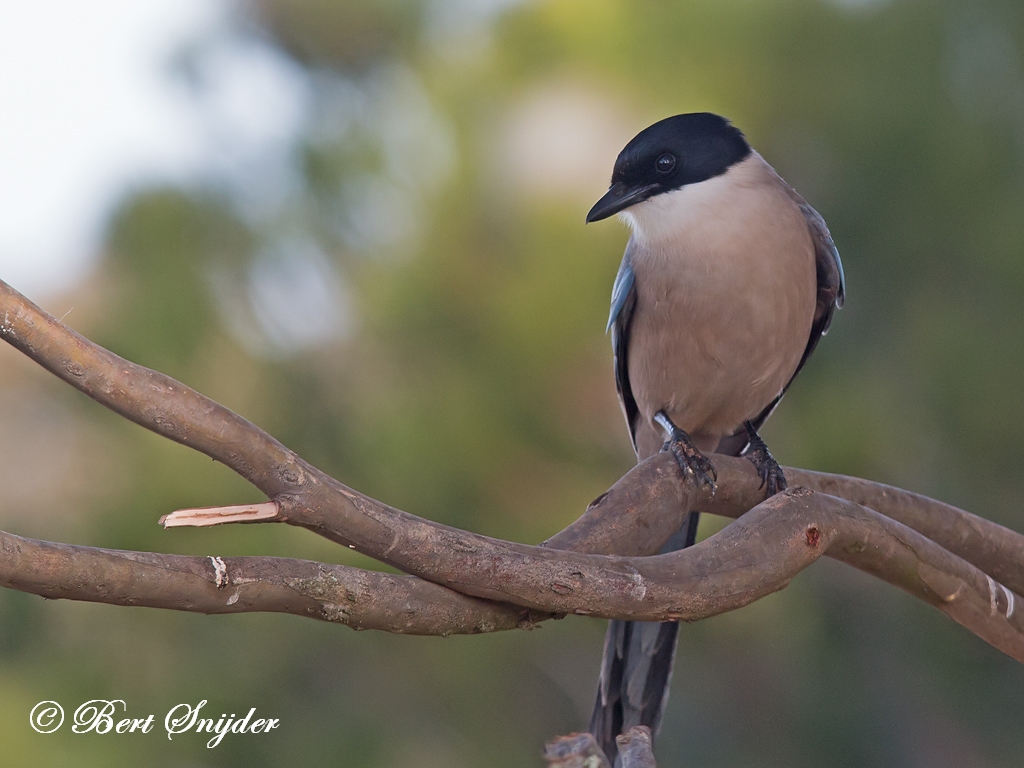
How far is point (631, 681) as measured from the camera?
2.24 meters

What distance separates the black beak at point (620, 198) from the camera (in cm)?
266

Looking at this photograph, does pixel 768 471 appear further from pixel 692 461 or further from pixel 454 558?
pixel 454 558

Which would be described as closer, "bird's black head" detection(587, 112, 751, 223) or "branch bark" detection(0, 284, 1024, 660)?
"branch bark" detection(0, 284, 1024, 660)

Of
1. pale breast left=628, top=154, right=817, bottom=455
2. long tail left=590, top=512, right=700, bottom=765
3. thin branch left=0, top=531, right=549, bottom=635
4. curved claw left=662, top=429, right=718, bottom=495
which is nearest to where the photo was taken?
thin branch left=0, top=531, right=549, bottom=635

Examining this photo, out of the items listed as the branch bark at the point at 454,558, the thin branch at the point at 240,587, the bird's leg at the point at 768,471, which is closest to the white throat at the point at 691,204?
the bird's leg at the point at 768,471

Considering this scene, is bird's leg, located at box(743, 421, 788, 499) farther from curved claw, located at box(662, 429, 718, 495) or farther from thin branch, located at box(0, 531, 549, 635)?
thin branch, located at box(0, 531, 549, 635)

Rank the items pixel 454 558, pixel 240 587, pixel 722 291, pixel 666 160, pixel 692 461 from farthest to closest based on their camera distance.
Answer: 1. pixel 666 160
2. pixel 722 291
3. pixel 692 461
4. pixel 454 558
5. pixel 240 587

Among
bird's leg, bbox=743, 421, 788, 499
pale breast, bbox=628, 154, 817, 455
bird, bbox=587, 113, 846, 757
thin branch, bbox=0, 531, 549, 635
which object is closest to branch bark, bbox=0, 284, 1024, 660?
thin branch, bbox=0, 531, 549, 635

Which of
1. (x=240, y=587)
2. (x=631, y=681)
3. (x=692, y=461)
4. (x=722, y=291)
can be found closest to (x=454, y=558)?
(x=240, y=587)

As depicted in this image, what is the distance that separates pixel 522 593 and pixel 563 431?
3.01 meters

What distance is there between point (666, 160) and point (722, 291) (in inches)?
15.0

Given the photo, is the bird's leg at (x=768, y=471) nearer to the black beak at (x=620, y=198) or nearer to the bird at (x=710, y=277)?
the bird at (x=710, y=277)

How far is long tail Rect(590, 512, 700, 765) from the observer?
2.22 metres

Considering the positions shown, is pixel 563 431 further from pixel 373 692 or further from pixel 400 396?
pixel 373 692
